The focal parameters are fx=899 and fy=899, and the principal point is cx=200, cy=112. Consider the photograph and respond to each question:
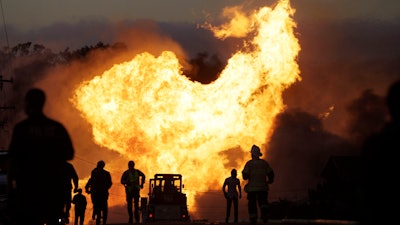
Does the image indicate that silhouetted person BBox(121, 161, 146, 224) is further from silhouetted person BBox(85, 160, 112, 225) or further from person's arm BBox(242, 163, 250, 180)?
person's arm BBox(242, 163, 250, 180)

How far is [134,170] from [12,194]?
18.5 meters

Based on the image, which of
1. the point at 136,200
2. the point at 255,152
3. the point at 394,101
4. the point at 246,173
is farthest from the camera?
the point at 136,200

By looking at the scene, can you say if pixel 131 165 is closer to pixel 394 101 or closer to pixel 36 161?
pixel 36 161

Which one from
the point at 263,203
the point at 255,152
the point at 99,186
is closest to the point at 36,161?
the point at 255,152

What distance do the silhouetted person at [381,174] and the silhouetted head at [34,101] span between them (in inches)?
186

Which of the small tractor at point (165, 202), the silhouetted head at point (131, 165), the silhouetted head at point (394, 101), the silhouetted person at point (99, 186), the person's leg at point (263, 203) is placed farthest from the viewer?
the small tractor at point (165, 202)

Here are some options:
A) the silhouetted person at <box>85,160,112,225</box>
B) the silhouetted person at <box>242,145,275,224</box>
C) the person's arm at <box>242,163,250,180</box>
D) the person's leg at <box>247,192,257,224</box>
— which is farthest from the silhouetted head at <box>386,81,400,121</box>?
the silhouetted person at <box>85,160,112,225</box>

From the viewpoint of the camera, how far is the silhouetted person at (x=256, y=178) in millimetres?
23438

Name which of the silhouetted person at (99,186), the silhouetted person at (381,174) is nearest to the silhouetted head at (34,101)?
the silhouetted person at (381,174)

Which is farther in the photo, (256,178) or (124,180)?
(124,180)

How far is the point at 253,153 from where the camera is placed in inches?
918

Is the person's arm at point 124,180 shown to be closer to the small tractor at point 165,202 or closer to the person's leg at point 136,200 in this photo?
the person's leg at point 136,200

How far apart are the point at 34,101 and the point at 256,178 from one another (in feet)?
42.0

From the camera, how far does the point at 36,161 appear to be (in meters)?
11.5
